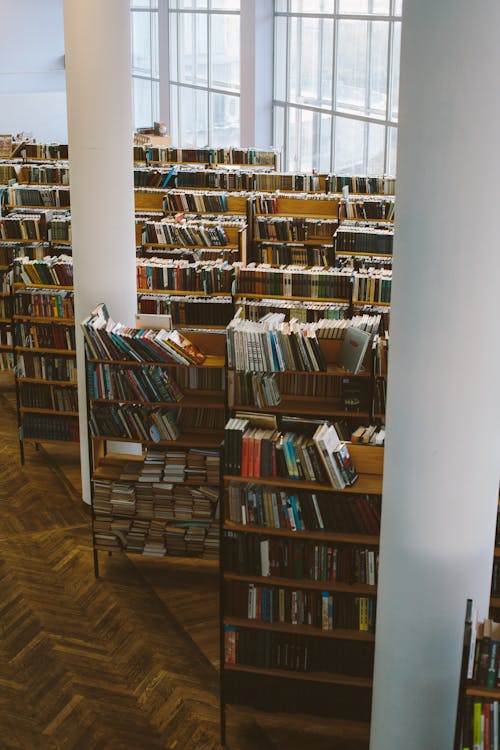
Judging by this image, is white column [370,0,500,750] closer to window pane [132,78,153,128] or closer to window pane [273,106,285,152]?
window pane [273,106,285,152]

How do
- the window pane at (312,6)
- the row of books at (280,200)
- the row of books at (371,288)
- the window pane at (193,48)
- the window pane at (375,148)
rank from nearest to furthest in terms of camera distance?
the row of books at (371,288)
the row of books at (280,200)
the window pane at (375,148)
the window pane at (312,6)
the window pane at (193,48)

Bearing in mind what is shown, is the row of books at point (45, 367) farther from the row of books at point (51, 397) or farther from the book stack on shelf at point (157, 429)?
the book stack on shelf at point (157, 429)

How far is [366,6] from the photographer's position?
15.5 m

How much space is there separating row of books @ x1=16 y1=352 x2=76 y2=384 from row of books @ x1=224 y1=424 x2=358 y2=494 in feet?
12.3

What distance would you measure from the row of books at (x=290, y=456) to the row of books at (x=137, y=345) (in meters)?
1.64

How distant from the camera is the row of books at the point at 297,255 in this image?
36.3 feet

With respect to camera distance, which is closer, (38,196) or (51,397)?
(51,397)

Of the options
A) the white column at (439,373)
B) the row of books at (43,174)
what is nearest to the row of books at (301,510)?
the white column at (439,373)

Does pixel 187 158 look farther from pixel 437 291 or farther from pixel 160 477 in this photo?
pixel 437 291

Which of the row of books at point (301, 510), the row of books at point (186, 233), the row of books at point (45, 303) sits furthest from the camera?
the row of books at point (186, 233)

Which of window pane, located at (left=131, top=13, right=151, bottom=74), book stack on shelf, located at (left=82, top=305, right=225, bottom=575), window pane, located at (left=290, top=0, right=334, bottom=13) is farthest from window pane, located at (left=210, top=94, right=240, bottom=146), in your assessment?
book stack on shelf, located at (left=82, top=305, right=225, bottom=575)

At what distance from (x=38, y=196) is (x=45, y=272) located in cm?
409

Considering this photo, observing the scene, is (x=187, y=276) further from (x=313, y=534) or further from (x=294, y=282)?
(x=313, y=534)

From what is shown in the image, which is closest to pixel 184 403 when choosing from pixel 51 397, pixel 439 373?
pixel 51 397
